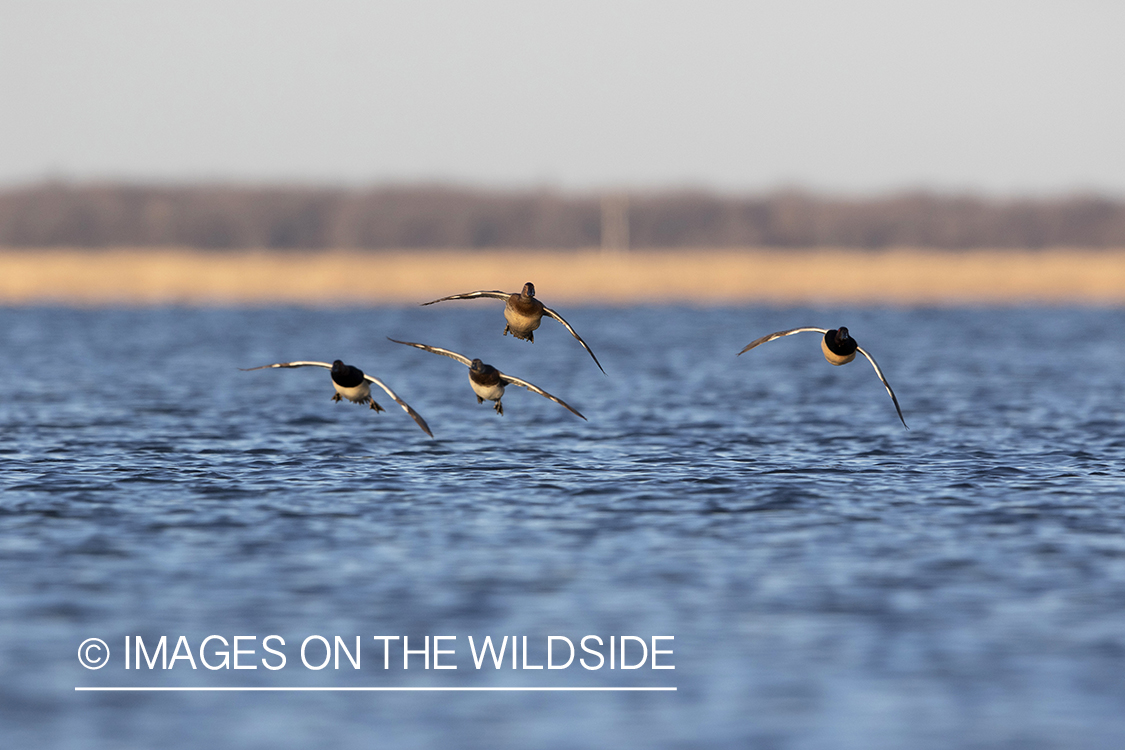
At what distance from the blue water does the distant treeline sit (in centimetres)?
6553

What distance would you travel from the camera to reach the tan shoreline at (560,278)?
5850 centimetres

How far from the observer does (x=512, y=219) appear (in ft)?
329

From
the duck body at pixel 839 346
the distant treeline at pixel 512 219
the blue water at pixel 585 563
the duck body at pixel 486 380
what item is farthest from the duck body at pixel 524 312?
the distant treeline at pixel 512 219

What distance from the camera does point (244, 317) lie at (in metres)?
70.9

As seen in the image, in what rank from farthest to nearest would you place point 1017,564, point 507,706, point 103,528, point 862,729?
1. point 103,528
2. point 1017,564
3. point 507,706
4. point 862,729

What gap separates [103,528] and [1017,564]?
1015 cm

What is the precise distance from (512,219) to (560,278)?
1576 inches

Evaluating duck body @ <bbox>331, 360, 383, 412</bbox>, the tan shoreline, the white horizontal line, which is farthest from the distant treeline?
the white horizontal line

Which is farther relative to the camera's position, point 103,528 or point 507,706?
point 103,528

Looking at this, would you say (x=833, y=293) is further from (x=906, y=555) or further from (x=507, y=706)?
(x=507, y=706)

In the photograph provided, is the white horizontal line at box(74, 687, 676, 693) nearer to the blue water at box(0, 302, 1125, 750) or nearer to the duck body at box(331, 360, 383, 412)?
the blue water at box(0, 302, 1125, 750)

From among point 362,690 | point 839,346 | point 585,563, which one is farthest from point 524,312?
point 362,690

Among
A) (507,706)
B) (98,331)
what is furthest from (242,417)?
(98,331)

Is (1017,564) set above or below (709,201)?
below
